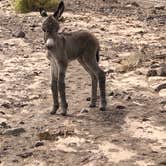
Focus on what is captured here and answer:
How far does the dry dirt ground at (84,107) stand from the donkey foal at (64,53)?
1.26 feet

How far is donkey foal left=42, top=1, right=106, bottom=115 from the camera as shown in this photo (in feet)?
32.5

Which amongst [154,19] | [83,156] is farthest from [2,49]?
[83,156]

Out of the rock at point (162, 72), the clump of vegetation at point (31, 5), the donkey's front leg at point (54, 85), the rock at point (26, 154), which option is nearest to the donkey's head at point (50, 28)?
the donkey's front leg at point (54, 85)

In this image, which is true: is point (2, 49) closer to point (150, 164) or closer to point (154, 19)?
point (154, 19)

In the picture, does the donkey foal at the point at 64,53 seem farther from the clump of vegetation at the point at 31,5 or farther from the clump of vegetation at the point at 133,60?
the clump of vegetation at the point at 31,5

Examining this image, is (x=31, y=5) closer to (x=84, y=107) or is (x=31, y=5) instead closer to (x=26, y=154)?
(x=84, y=107)

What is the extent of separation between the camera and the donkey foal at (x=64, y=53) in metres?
9.92

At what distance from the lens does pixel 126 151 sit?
28.2ft

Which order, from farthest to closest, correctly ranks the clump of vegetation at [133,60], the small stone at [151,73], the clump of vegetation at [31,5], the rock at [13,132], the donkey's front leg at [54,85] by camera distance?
the clump of vegetation at [31,5]
the clump of vegetation at [133,60]
the small stone at [151,73]
the donkey's front leg at [54,85]
the rock at [13,132]

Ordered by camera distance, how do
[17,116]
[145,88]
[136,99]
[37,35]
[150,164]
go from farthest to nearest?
[37,35] < [145,88] < [136,99] < [17,116] < [150,164]

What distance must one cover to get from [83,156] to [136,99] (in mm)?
3195

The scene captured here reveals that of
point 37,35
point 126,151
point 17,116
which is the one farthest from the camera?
point 37,35

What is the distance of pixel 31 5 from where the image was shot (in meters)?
22.0

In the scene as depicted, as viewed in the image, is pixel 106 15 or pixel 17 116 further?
pixel 106 15
